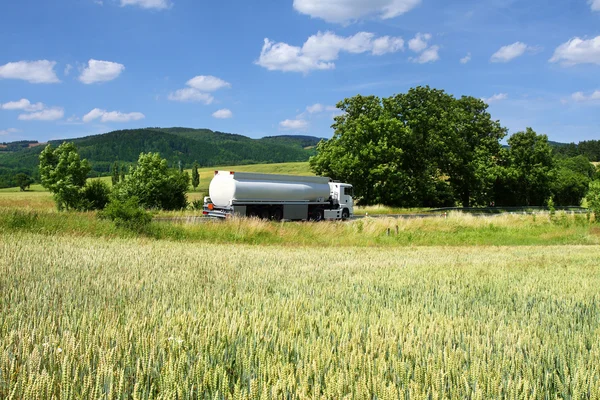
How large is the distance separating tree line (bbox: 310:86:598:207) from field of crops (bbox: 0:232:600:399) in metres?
46.5

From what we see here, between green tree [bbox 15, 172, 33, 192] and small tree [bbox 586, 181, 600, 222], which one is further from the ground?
green tree [bbox 15, 172, 33, 192]

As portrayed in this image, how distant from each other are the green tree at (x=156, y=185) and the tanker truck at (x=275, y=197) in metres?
20.3

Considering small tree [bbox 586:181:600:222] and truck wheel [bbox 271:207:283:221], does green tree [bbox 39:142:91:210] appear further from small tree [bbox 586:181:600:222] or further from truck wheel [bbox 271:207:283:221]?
small tree [bbox 586:181:600:222]

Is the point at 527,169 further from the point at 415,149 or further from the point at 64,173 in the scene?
the point at 64,173

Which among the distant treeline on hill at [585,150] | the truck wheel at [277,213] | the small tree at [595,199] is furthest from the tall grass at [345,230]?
the distant treeline on hill at [585,150]

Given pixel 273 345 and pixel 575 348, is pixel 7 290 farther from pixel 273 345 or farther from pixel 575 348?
pixel 575 348

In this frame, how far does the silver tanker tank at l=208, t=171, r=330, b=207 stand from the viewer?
98.7ft

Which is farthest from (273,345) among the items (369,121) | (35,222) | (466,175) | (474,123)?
(474,123)

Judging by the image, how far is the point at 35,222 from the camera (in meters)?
16.8

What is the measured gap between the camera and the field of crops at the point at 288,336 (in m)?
3.00

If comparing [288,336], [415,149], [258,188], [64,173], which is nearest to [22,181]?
[64,173]

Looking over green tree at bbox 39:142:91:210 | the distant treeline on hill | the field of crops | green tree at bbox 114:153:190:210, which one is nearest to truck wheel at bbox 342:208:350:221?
green tree at bbox 114:153:190:210

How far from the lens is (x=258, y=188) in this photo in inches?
1224

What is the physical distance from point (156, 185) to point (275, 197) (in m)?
23.6
